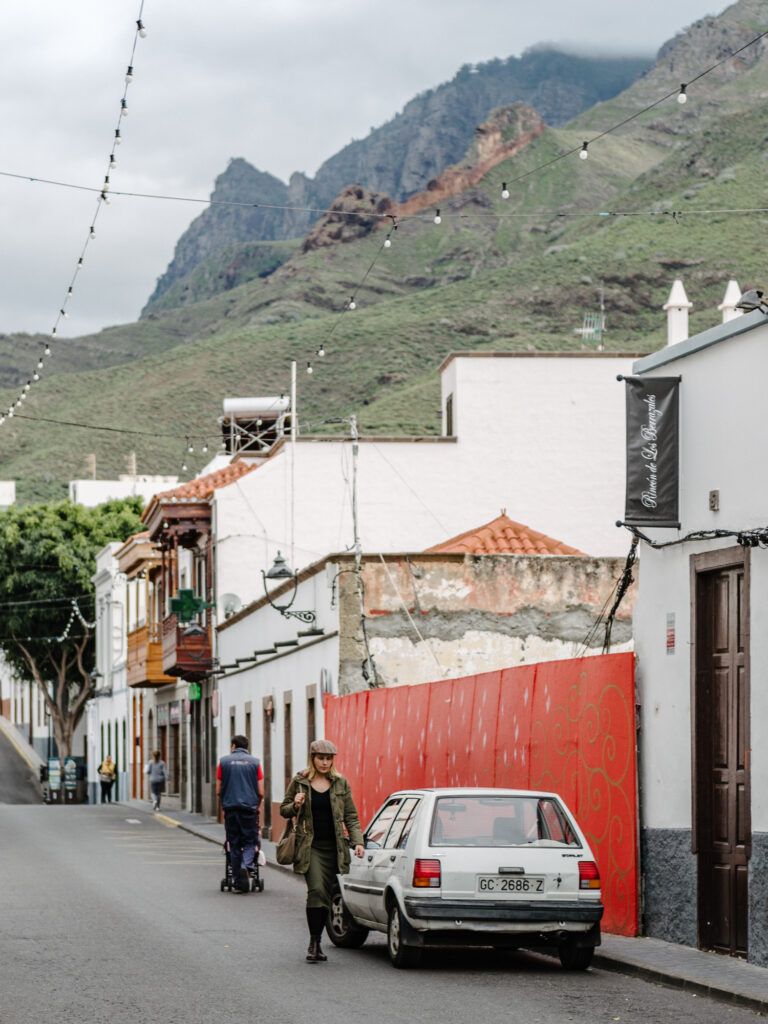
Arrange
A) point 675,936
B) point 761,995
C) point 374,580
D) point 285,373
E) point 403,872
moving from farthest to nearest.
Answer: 1. point 285,373
2. point 374,580
3. point 675,936
4. point 403,872
5. point 761,995

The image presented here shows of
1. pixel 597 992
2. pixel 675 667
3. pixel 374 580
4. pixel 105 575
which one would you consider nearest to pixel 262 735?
pixel 374 580

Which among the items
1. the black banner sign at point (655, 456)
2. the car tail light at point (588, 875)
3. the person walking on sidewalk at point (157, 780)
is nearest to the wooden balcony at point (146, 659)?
the person walking on sidewalk at point (157, 780)

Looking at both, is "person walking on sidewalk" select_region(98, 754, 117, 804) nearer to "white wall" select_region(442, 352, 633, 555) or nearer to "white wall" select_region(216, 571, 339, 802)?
"white wall" select_region(216, 571, 339, 802)

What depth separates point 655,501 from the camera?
1409 centimetres

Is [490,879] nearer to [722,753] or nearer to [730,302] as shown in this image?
[722,753]

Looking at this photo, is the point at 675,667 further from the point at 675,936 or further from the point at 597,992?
the point at 597,992

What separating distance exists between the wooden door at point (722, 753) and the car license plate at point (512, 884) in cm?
168

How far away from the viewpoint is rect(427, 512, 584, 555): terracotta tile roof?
26.6 m

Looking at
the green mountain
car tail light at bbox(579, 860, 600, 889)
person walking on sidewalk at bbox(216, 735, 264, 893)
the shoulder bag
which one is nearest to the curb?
car tail light at bbox(579, 860, 600, 889)

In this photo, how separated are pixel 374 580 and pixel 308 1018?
1494 cm

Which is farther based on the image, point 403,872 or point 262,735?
point 262,735

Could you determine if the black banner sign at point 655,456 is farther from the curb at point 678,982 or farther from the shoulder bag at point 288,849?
the shoulder bag at point 288,849

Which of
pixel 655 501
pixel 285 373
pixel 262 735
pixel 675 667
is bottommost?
pixel 262 735

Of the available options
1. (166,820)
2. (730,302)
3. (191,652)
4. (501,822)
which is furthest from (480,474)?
(501,822)
